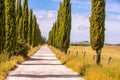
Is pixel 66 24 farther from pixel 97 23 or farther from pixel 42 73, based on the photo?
pixel 42 73

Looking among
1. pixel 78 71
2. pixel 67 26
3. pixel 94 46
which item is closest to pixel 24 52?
pixel 67 26

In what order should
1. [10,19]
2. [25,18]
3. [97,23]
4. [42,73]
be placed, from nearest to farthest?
[42,73] → [97,23] → [10,19] → [25,18]

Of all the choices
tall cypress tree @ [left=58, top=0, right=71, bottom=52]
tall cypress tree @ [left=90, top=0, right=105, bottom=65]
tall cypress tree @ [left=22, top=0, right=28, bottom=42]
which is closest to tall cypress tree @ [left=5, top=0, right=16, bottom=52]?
tall cypress tree @ [left=90, top=0, right=105, bottom=65]

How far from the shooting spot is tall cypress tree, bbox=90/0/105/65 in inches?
1190

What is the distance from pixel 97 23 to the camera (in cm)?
3047

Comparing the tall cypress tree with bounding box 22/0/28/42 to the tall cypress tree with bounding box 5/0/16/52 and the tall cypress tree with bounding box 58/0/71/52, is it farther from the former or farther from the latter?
the tall cypress tree with bounding box 5/0/16/52

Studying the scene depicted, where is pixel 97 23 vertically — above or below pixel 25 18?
below

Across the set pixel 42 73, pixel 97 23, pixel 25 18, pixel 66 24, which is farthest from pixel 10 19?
pixel 25 18

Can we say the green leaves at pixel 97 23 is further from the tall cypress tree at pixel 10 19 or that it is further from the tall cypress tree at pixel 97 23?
the tall cypress tree at pixel 10 19

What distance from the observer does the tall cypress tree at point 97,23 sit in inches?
1190

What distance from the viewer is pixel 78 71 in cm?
2700

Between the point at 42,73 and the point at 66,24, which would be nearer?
the point at 42,73

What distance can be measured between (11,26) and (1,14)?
11827 mm

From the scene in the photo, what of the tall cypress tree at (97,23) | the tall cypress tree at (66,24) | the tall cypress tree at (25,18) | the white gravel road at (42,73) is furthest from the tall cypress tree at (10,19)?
the tall cypress tree at (25,18)
